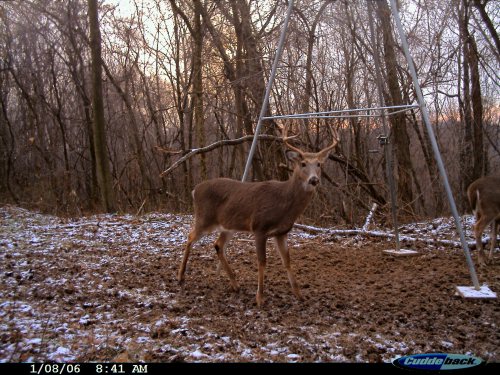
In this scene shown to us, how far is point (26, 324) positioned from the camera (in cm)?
353

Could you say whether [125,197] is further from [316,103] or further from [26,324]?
[26,324]

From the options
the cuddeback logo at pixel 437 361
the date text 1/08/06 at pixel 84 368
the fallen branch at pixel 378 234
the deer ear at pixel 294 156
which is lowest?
the fallen branch at pixel 378 234

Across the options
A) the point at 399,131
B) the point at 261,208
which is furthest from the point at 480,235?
the point at 399,131

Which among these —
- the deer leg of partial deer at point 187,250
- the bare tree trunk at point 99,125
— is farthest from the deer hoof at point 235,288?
the bare tree trunk at point 99,125

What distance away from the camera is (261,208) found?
192 inches

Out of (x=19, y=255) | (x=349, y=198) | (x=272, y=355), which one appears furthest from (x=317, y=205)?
(x=272, y=355)

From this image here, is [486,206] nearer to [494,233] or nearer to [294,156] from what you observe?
[494,233]

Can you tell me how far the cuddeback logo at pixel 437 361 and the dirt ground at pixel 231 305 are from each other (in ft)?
0.58

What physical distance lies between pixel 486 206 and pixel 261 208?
3.34 metres

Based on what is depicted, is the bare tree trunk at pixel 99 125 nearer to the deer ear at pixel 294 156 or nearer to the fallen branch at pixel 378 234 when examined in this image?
the fallen branch at pixel 378 234

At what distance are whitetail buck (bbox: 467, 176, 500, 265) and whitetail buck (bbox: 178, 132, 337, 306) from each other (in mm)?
2680

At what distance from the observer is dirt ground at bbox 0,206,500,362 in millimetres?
3211

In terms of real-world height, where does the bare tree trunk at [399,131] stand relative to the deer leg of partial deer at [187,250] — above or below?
above

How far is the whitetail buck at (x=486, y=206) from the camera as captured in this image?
6199 millimetres
